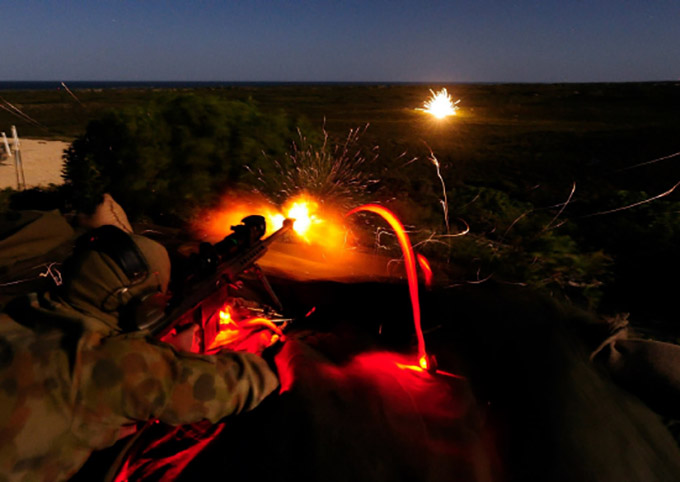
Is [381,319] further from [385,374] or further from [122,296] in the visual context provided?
[122,296]

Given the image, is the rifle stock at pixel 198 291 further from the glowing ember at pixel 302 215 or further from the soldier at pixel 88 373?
the glowing ember at pixel 302 215

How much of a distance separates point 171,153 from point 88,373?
624cm

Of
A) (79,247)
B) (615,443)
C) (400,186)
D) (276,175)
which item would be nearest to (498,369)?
(615,443)

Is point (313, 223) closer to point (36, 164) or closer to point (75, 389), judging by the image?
point (75, 389)

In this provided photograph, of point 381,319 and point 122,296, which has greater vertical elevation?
point 122,296

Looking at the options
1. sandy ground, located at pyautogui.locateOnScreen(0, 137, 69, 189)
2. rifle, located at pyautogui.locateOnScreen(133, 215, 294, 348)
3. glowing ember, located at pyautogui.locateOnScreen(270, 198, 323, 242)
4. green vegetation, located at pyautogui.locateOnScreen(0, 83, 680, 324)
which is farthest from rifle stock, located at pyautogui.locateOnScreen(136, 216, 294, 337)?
sandy ground, located at pyautogui.locateOnScreen(0, 137, 69, 189)

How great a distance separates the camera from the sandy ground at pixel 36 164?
41.2ft

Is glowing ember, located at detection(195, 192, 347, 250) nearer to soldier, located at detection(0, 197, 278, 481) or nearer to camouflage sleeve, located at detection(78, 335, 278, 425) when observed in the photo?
camouflage sleeve, located at detection(78, 335, 278, 425)

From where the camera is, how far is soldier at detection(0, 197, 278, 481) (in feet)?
4.96

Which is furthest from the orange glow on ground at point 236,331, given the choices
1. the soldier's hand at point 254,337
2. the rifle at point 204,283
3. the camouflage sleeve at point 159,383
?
the camouflage sleeve at point 159,383

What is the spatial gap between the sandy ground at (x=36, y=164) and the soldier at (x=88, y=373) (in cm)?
1195

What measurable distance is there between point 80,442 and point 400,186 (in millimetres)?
10983

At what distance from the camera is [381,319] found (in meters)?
3.23

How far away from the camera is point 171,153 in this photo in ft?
23.7
